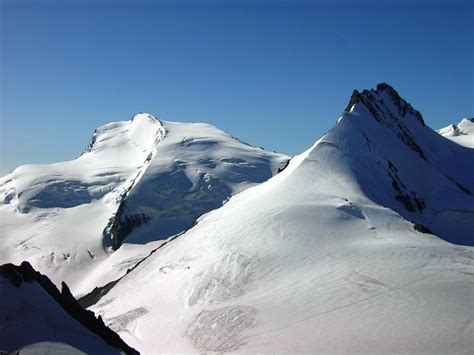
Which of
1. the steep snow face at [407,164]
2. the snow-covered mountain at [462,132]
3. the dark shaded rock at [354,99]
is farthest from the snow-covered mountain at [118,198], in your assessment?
the snow-covered mountain at [462,132]

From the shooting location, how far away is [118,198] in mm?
121562

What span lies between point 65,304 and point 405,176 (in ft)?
208

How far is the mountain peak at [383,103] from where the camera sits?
96062 mm

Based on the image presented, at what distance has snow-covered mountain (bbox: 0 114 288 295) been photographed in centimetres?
9469

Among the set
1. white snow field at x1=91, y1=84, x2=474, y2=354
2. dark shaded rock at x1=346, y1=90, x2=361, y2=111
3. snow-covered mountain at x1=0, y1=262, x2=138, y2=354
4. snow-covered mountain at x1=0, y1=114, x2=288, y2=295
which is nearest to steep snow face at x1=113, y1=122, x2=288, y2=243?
snow-covered mountain at x1=0, y1=114, x2=288, y2=295

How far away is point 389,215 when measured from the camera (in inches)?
1986

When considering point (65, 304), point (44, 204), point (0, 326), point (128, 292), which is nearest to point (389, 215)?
point (128, 292)

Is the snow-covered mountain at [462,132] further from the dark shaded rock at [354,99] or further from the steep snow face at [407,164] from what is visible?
the dark shaded rock at [354,99]

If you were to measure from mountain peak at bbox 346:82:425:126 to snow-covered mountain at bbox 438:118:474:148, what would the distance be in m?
34.1

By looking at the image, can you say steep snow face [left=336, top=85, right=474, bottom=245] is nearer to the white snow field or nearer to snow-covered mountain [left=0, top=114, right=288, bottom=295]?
the white snow field

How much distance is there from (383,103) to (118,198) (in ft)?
201

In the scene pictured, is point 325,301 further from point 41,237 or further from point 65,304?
point 41,237

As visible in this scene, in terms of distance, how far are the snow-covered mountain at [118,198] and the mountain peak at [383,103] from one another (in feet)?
106

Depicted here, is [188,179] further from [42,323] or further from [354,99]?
[42,323]
